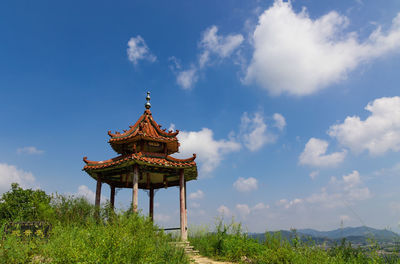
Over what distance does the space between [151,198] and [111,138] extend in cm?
546

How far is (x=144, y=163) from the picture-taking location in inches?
532

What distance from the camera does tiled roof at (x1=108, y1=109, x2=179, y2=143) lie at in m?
15.2

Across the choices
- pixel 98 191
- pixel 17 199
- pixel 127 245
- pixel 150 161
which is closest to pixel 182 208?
pixel 150 161

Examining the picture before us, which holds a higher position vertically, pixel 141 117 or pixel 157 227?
pixel 141 117

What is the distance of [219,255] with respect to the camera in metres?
12.9

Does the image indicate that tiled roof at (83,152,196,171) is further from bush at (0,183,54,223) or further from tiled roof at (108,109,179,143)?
bush at (0,183,54,223)

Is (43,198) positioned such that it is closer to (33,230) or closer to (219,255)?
(33,230)

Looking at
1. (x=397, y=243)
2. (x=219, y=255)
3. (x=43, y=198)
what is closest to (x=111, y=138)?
(x=219, y=255)

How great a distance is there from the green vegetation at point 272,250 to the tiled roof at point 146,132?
237 inches

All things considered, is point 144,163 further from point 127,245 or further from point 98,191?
point 127,245

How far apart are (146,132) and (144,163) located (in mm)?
2946

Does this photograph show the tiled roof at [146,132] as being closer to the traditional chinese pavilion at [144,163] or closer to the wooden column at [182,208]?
the traditional chinese pavilion at [144,163]

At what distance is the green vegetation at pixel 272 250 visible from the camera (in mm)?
7772

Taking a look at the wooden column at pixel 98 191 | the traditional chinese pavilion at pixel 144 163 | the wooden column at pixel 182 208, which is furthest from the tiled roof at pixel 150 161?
the wooden column at pixel 98 191
